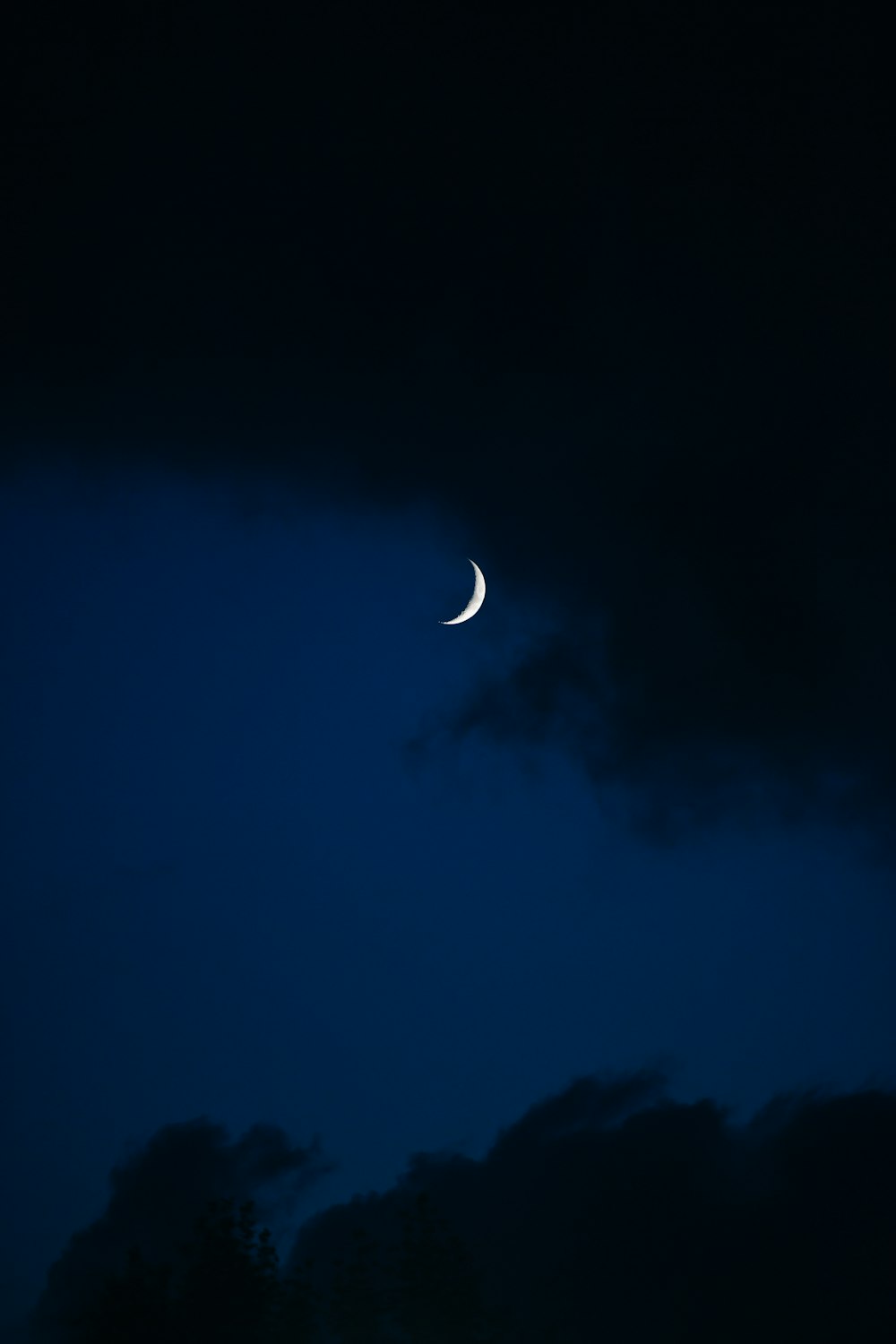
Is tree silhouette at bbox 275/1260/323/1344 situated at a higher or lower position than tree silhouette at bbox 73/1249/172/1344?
lower

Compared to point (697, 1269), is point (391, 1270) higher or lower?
higher

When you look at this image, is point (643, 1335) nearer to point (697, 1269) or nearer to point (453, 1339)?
point (697, 1269)

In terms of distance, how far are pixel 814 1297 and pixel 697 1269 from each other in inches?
197

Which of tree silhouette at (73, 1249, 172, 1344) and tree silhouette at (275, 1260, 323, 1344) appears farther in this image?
tree silhouette at (275, 1260, 323, 1344)

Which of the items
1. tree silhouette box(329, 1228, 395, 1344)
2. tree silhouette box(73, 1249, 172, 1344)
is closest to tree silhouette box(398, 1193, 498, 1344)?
tree silhouette box(329, 1228, 395, 1344)

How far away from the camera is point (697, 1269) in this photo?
32.6 m

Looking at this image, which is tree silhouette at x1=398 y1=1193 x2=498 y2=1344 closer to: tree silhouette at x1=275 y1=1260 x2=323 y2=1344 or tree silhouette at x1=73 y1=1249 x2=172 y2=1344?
tree silhouette at x1=275 y1=1260 x2=323 y2=1344

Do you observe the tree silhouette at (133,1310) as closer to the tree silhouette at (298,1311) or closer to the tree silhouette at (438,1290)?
the tree silhouette at (298,1311)

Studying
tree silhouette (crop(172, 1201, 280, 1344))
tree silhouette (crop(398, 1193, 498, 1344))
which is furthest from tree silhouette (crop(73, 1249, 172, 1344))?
tree silhouette (crop(398, 1193, 498, 1344))

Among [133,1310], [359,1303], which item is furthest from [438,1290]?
[133,1310]

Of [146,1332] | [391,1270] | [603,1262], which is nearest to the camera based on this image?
[146,1332]

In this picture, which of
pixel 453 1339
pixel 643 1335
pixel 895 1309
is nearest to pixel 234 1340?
pixel 453 1339

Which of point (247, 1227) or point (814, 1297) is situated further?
point (814, 1297)

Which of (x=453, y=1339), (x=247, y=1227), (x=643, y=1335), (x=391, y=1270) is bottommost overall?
(x=643, y=1335)
